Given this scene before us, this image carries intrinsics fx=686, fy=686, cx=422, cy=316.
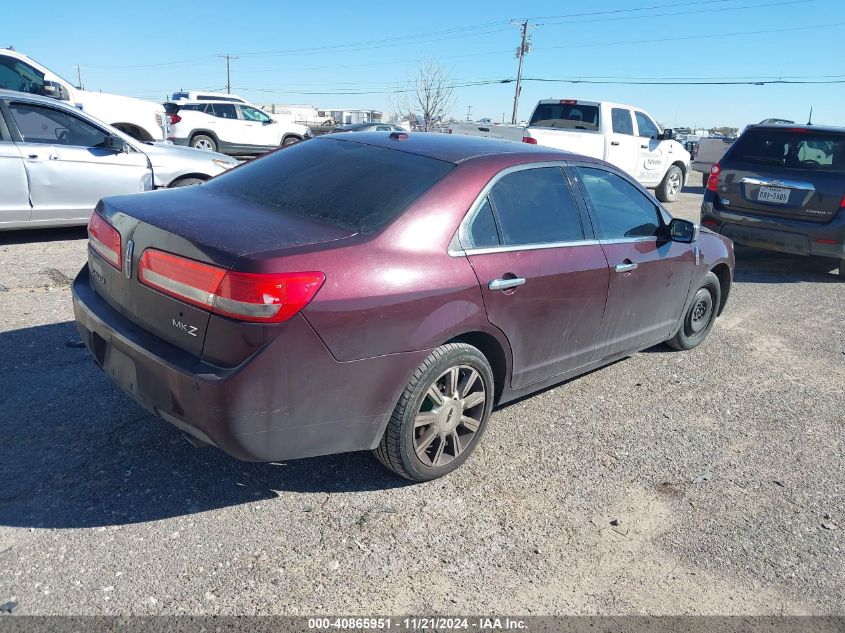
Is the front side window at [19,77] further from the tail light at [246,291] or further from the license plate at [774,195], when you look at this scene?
the license plate at [774,195]

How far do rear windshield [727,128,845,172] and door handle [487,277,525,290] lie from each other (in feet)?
20.5

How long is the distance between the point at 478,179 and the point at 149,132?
35.3 feet

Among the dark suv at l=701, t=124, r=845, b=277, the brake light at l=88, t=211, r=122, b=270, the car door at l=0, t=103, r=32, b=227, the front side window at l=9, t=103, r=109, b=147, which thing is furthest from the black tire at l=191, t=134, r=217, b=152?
the brake light at l=88, t=211, r=122, b=270

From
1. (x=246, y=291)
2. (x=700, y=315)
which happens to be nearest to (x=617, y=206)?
(x=700, y=315)

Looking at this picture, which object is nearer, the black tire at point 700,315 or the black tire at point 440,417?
the black tire at point 440,417

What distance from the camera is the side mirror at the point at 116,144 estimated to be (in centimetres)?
767

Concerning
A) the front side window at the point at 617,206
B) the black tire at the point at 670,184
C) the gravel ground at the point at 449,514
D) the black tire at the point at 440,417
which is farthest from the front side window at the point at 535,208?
the black tire at the point at 670,184

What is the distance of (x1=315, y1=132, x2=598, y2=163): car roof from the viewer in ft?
11.9

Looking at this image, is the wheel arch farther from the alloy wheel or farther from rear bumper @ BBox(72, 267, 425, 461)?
rear bumper @ BBox(72, 267, 425, 461)

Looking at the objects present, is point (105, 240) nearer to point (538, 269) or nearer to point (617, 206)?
point (538, 269)

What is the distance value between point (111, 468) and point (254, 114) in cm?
2038

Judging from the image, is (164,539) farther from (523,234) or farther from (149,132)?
(149,132)

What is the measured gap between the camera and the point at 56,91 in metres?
11.1

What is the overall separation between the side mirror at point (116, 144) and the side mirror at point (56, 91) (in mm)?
4353
